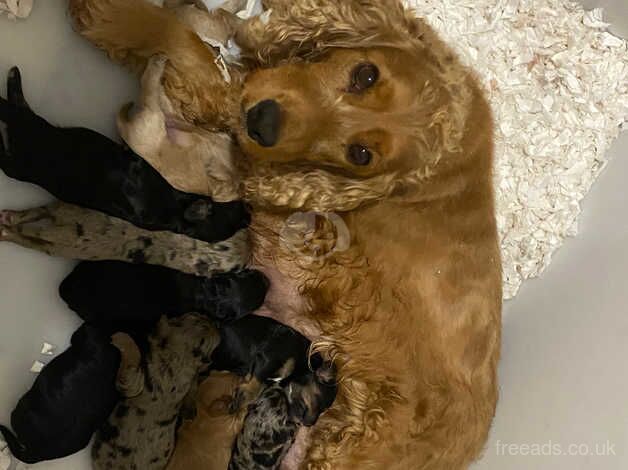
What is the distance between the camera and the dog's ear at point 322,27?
2.65 m

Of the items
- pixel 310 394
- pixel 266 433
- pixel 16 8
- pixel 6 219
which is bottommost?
pixel 266 433

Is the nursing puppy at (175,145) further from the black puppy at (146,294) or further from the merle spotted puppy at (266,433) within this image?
the merle spotted puppy at (266,433)

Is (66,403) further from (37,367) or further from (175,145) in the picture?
(175,145)

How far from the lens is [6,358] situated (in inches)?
104

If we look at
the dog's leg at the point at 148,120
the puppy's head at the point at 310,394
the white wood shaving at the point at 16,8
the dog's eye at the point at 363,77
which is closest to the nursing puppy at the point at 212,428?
the puppy's head at the point at 310,394

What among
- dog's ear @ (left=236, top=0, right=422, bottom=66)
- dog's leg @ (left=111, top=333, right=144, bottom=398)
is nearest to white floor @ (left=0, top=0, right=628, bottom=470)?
dog's leg @ (left=111, top=333, right=144, bottom=398)

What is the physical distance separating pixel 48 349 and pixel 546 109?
2300 millimetres

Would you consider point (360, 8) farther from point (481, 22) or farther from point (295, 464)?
point (295, 464)

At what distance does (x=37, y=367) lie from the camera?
2.73 m

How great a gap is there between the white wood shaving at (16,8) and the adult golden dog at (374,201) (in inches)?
6.9

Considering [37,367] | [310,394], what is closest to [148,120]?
[37,367]

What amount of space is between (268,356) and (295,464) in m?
0.47

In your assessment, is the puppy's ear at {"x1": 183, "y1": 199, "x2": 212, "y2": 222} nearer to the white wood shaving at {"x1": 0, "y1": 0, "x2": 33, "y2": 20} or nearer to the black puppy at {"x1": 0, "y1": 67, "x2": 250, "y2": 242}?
the black puppy at {"x1": 0, "y1": 67, "x2": 250, "y2": 242}

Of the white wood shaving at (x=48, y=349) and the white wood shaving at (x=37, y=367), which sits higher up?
the white wood shaving at (x=48, y=349)
